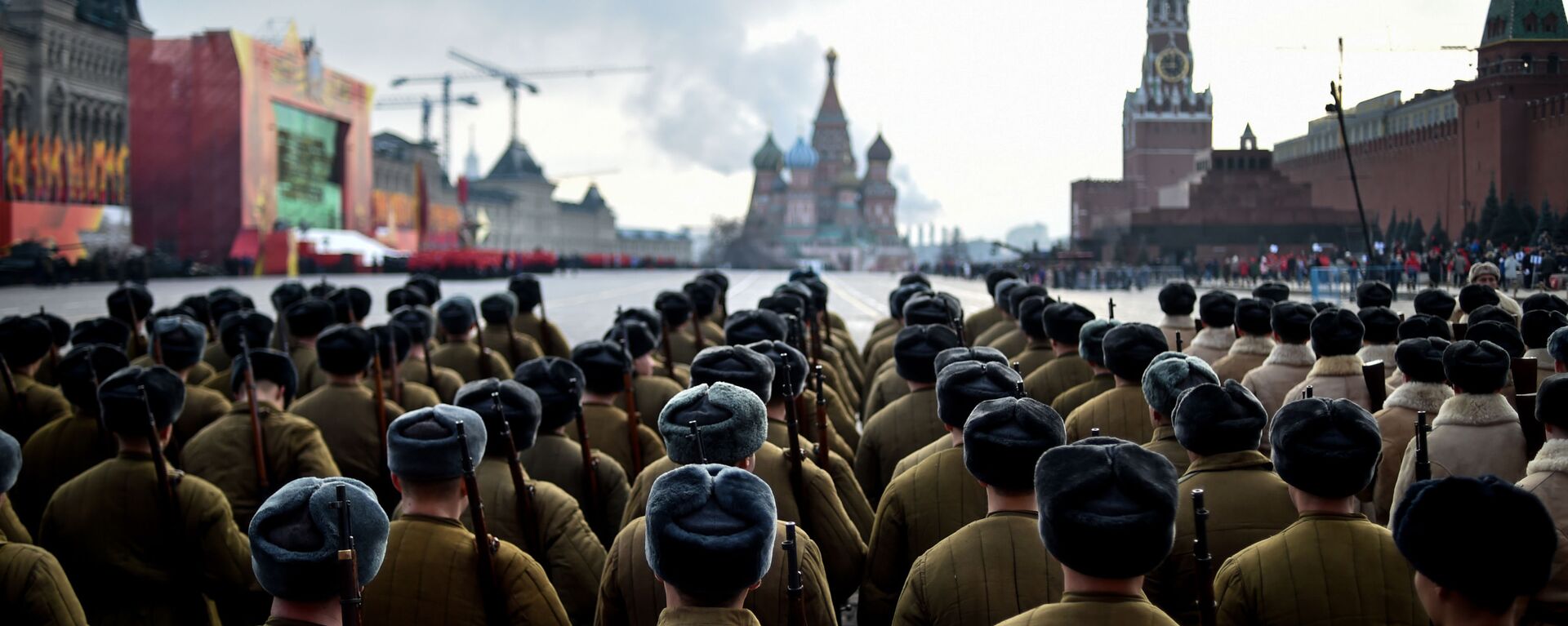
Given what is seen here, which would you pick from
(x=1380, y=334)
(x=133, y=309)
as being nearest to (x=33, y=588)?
(x=1380, y=334)

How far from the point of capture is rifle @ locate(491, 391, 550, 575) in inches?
173

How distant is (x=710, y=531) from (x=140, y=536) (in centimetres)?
283

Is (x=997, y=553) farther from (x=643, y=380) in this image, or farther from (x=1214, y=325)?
(x=1214, y=325)

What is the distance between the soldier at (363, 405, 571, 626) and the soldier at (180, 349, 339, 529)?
7.24ft

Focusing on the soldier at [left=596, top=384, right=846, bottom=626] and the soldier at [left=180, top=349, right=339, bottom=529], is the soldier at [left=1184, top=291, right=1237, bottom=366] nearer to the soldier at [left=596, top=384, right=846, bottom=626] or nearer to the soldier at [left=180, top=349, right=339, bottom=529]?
the soldier at [left=596, top=384, right=846, bottom=626]

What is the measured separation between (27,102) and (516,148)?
12107 cm

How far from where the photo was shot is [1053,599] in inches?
137

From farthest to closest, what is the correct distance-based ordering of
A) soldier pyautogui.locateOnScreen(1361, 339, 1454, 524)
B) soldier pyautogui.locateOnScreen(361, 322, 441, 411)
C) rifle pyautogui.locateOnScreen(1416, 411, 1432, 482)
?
soldier pyautogui.locateOnScreen(361, 322, 441, 411)
soldier pyautogui.locateOnScreen(1361, 339, 1454, 524)
rifle pyautogui.locateOnScreen(1416, 411, 1432, 482)

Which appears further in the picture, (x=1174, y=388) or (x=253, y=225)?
(x=253, y=225)

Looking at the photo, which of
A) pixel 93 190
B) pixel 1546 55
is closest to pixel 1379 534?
pixel 1546 55

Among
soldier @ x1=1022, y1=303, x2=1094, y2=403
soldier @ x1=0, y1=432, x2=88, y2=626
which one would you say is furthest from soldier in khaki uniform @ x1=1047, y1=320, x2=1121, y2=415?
soldier @ x1=0, y1=432, x2=88, y2=626

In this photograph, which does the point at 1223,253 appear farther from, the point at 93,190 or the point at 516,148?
the point at 516,148

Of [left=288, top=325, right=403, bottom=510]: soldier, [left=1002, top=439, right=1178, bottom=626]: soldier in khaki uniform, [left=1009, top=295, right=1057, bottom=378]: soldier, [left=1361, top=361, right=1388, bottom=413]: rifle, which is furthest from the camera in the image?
[left=1009, top=295, right=1057, bottom=378]: soldier

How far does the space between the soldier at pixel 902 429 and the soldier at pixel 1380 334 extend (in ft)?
8.76
